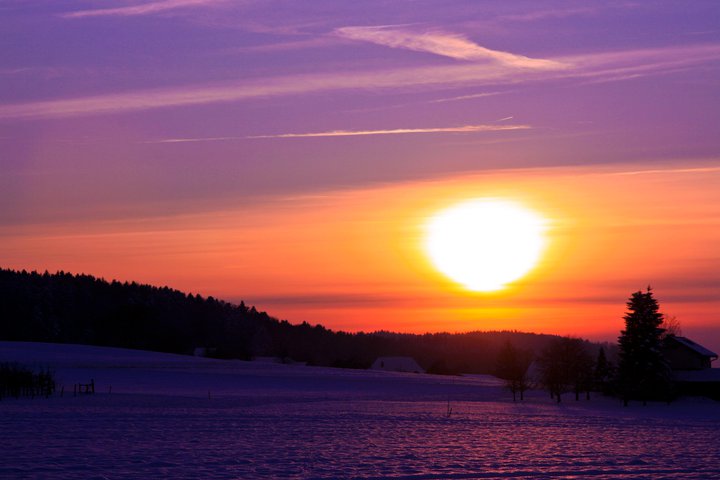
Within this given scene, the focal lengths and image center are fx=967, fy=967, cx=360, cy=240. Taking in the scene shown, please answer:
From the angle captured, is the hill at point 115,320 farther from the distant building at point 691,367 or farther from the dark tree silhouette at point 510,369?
the distant building at point 691,367

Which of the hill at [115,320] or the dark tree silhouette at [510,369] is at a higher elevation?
the hill at [115,320]

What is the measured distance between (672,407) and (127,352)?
250 feet

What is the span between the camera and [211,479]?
1015 inches

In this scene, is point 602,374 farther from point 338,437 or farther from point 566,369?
point 338,437

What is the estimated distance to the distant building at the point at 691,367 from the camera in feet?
259

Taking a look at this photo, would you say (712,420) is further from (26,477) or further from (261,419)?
(26,477)

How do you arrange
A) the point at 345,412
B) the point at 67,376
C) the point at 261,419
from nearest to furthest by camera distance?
the point at 261,419, the point at 345,412, the point at 67,376

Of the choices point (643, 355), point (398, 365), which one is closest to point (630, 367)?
point (643, 355)

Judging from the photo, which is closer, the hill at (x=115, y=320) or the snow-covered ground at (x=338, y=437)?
the snow-covered ground at (x=338, y=437)

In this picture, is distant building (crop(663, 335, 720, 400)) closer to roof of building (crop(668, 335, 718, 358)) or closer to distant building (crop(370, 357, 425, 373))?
roof of building (crop(668, 335, 718, 358))

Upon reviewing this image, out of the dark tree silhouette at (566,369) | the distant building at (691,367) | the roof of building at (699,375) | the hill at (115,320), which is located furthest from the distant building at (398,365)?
the roof of building at (699,375)

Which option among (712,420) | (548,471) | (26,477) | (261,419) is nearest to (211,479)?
(26,477)

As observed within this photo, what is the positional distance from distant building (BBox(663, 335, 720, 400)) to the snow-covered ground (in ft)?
10.6

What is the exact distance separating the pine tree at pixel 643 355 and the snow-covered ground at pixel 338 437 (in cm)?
191
